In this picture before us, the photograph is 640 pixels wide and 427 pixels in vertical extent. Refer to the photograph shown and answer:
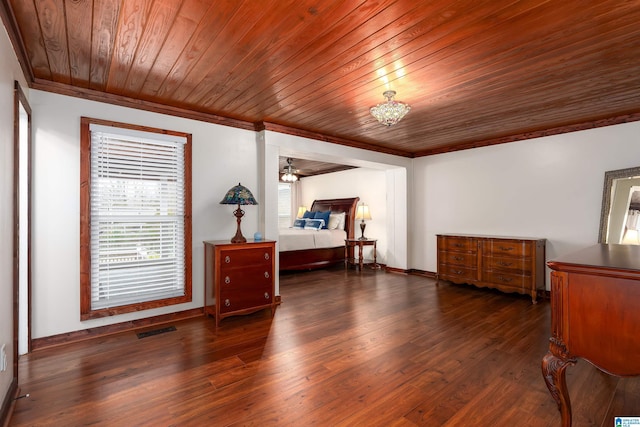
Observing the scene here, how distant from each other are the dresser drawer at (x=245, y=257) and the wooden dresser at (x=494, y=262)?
299cm

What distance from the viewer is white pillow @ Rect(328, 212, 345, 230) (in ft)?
23.4

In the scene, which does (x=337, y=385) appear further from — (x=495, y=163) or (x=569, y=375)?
(x=495, y=163)

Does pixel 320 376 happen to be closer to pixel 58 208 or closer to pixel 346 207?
pixel 58 208

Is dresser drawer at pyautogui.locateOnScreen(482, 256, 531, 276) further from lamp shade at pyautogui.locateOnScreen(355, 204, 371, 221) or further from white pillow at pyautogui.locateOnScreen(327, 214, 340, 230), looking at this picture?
white pillow at pyautogui.locateOnScreen(327, 214, 340, 230)

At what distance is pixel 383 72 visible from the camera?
2592 mm

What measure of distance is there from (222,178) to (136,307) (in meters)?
1.66

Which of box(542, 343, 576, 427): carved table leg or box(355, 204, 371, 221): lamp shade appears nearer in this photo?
box(542, 343, 576, 427): carved table leg

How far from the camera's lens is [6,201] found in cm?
191

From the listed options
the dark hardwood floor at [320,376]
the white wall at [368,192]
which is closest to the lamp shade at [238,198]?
the dark hardwood floor at [320,376]

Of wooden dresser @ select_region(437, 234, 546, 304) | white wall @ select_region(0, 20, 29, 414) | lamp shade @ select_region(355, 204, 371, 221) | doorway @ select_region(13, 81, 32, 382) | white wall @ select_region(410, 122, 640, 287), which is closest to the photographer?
white wall @ select_region(0, 20, 29, 414)

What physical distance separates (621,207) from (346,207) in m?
4.61

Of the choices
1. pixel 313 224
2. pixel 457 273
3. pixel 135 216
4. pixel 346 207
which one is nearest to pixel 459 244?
pixel 457 273

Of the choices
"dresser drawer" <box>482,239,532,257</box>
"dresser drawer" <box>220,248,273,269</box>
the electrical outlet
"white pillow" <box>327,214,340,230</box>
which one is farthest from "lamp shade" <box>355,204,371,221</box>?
the electrical outlet

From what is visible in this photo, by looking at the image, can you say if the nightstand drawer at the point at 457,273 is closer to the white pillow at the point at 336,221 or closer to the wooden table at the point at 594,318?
the white pillow at the point at 336,221
